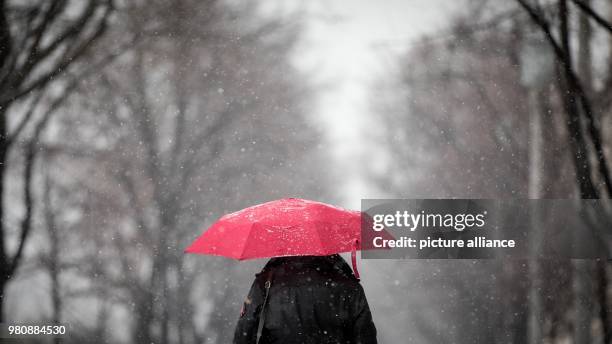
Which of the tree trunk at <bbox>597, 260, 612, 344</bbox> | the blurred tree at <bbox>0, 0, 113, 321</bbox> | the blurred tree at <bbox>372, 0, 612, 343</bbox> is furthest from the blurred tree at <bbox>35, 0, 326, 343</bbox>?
the tree trunk at <bbox>597, 260, 612, 344</bbox>

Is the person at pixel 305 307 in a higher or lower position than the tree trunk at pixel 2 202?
lower

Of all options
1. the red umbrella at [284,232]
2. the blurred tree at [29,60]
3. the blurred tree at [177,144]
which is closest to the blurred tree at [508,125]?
the blurred tree at [177,144]

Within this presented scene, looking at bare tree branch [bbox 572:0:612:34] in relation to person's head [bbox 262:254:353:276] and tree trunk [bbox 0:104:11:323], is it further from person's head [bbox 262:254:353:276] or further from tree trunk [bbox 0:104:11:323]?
tree trunk [bbox 0:104:11:323]

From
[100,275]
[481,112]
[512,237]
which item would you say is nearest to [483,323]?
[512,237]

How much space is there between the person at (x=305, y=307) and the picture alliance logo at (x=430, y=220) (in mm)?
4176

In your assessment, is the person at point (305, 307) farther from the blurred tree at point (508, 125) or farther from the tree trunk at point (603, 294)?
the tree trunk at point (603, 294)

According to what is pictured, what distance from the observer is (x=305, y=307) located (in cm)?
284

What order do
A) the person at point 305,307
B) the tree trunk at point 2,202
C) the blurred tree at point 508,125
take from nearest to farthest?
the person at point 305,307 < the tree trunk at point 2,202 < the blurred tree at point 508,125

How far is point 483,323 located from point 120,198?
195 inches

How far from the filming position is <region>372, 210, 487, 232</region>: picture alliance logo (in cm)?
704

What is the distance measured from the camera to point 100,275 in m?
6.75

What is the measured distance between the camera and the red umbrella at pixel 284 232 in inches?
110

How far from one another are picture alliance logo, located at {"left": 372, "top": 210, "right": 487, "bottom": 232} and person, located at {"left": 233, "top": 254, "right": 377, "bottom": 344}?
418 cm

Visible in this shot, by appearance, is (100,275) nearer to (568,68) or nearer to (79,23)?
(79,23)
